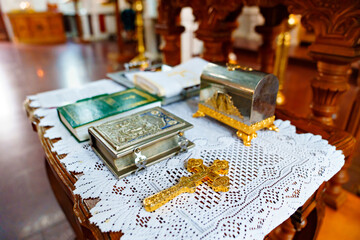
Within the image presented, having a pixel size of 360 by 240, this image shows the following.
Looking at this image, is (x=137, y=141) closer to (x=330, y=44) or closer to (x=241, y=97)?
(x=241, y=97)

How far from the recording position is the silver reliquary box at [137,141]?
26.8 inches

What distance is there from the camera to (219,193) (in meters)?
0.63

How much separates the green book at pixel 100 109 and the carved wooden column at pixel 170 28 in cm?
115

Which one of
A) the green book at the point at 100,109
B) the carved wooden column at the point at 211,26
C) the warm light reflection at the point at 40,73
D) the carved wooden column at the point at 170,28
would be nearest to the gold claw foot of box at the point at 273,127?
the green book at the point at 100,109

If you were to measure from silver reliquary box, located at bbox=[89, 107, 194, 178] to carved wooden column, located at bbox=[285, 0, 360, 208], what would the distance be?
0.61 meters

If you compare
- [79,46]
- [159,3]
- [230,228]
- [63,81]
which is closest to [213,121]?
[230,228]

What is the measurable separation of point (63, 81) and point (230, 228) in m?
4.33

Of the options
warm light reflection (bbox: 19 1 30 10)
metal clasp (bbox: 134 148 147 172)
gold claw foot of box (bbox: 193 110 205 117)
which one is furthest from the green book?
warm light reflection (bbox: 19 1 30 10)

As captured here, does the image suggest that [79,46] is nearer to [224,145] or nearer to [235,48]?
[235,48]

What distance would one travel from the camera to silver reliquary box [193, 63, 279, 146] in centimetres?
80

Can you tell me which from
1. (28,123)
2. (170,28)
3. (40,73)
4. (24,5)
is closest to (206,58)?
(170,28)

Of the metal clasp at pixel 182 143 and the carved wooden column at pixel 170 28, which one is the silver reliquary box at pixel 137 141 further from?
the carved wooden column at pixel 170 28

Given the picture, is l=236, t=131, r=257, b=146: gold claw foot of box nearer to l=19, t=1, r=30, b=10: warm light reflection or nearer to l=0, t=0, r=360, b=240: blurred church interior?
l=0, t=0, r=360, b=240: blurred church interior

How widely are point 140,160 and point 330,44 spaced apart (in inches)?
37.0
